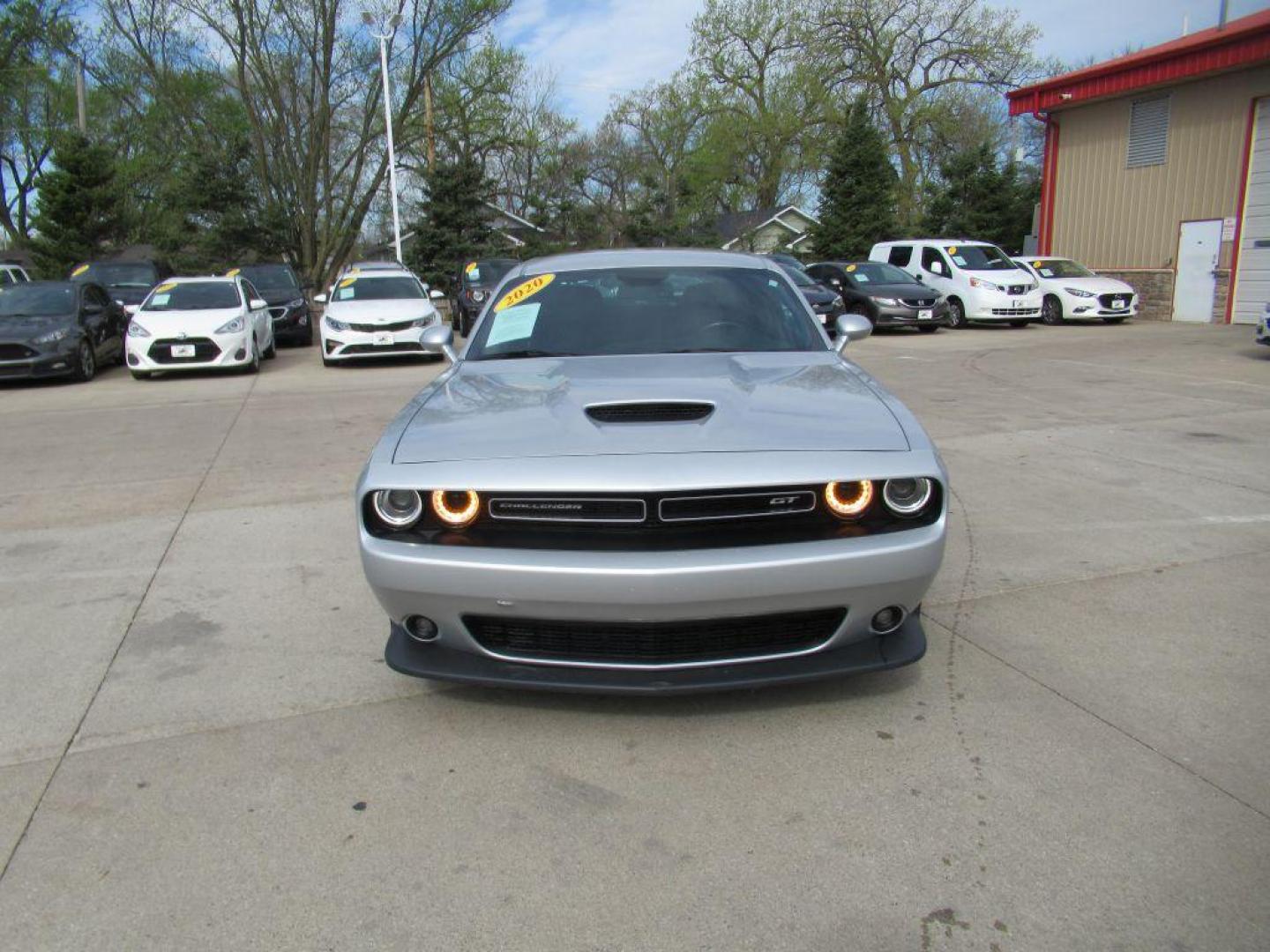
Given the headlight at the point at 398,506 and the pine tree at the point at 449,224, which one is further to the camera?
the pine tree at the point at 449,224

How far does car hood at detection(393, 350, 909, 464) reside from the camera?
3.03m

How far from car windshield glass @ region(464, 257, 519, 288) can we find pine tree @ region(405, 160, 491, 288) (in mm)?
12842

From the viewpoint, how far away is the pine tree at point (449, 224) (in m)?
33.6

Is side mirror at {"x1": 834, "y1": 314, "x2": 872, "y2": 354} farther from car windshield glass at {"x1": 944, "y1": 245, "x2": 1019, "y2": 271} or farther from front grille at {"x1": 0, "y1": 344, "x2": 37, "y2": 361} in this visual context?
car windshield glass at {"x1": 944, "y1": 245, "x2": 1019, "y2": 271}

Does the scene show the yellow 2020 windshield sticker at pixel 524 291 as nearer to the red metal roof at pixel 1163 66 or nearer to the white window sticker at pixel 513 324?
the white window sticker at pixel 513 324

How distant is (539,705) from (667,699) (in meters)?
0.45

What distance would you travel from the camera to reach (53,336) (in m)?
13.3

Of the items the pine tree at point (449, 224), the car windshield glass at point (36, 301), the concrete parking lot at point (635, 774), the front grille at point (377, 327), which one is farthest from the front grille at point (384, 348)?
the pine tree at point (449, 224)

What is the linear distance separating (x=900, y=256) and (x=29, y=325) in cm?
1701

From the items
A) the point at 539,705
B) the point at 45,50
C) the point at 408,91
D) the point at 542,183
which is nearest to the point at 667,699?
the point at 539,705

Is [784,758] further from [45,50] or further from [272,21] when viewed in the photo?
[45,50]


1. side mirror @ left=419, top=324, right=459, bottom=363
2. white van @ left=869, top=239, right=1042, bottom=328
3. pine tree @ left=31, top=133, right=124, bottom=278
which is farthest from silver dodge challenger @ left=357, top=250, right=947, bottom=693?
pine tree @ left=31, top=133, right=124, bottom=278

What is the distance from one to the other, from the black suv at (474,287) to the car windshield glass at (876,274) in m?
6.98

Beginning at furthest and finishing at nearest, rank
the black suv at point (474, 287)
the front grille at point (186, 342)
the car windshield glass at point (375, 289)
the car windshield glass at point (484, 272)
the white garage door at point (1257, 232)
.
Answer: the car windshield glass at point (484, 272) < the white garage door at point (1257, 232) < the black suv at point (474, 287) < the car windshield glass at point (375, 289) < the front grille at point (186, 342)
